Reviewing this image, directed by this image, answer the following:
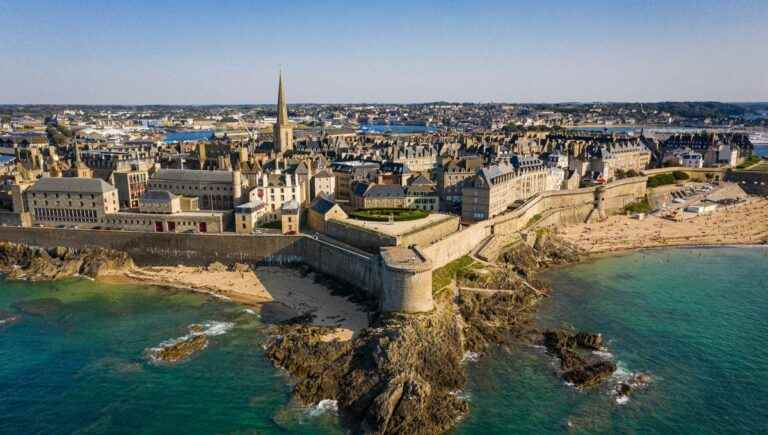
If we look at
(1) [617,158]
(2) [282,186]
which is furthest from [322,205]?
(1) [617,158]

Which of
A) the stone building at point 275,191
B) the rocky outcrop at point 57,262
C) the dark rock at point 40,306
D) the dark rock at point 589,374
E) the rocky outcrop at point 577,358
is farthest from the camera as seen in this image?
the stone building at point 275,191

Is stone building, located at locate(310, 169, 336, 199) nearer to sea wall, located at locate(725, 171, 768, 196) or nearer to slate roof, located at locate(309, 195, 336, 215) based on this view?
slate roof, located at locate(309, 195, 336, 215)

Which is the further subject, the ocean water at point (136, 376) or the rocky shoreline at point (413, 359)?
the rocky shoreline at point (413, 359)

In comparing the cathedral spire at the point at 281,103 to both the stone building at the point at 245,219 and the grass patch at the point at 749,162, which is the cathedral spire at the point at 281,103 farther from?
the grass patch at the point at 749,162

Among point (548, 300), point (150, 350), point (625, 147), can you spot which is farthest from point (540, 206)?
point (150, 350)

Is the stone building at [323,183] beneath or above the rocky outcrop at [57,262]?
above

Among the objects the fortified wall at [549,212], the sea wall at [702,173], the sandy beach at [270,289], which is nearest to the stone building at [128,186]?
the sandy beach at [270,289]
